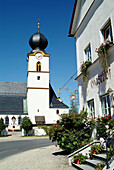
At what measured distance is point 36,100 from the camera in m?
38.9

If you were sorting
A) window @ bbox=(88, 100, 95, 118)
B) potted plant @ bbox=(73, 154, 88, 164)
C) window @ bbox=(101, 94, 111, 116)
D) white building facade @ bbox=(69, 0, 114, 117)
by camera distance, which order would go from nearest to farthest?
potted plant @ bbox=(73, 154, 88, 164), white building facade @ bbox=(69, 0, 114, 117), window @ bbox=(101, 94, 111, 116), window @ bbox=(88, 100, 95, 118)

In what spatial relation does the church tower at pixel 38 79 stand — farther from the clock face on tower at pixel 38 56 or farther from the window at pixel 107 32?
the window at pixel 107 32

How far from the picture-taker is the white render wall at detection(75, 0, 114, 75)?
8188mm

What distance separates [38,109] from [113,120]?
1282 inches

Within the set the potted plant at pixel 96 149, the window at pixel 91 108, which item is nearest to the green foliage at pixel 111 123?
the potted plant at pixel 96 149

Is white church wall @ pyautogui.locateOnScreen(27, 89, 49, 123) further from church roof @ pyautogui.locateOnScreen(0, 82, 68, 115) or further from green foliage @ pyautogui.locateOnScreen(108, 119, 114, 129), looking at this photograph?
green foliage @ pyautogui.locateOnScreen(108, 119, 114, 129)

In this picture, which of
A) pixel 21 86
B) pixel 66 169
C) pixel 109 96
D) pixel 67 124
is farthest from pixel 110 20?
pixel 21 86

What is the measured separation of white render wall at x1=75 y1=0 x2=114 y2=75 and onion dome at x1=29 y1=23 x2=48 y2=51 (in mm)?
30689

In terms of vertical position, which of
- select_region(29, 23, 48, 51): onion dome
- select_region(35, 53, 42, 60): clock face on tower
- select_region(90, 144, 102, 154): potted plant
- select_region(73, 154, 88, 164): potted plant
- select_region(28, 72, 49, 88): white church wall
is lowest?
select_region(73, 154, 88, 164): potted plant

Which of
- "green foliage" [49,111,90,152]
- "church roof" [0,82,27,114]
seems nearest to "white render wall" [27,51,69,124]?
"church roof" [0,82,27,114]

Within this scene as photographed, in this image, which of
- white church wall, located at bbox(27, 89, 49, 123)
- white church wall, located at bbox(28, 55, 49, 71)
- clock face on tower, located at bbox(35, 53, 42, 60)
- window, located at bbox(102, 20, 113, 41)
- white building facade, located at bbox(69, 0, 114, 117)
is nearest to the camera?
white building facade, located at bbox(69, 0, 114, 117)

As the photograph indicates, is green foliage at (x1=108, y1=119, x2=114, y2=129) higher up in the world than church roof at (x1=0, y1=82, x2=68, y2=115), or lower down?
lower down

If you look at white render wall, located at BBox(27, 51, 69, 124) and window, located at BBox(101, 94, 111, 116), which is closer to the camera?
window, located at BBox(101, 94, 111, 116)

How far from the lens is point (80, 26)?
451 inches
